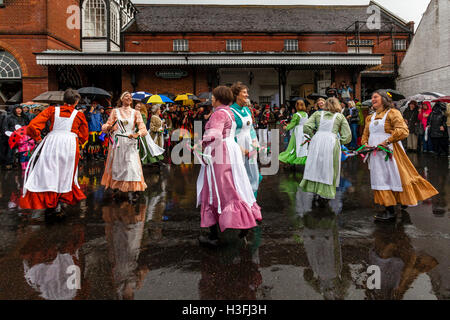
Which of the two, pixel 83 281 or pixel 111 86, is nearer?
pixel 83 281

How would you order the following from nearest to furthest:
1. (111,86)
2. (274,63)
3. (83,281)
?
(83,281) → (274,63) → (111,86)

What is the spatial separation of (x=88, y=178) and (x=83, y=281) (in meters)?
6.29

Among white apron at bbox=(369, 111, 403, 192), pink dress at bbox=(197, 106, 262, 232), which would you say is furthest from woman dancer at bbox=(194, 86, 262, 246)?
white apron at bbox=(369, 111, 403, 192)

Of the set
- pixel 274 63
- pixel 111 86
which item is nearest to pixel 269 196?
pixel 274 63

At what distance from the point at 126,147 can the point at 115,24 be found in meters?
23.1

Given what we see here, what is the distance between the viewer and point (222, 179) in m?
3.90

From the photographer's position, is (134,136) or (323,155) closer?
(323,155)

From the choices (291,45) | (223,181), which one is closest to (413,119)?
(223,181)

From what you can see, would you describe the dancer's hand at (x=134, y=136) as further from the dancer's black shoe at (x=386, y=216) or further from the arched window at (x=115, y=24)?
the arched window at (x=115, y=24)

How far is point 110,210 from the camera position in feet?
18.8

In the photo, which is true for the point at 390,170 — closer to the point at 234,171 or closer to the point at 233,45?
the point at 234,171

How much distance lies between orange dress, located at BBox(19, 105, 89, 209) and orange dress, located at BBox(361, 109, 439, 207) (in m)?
4.54
